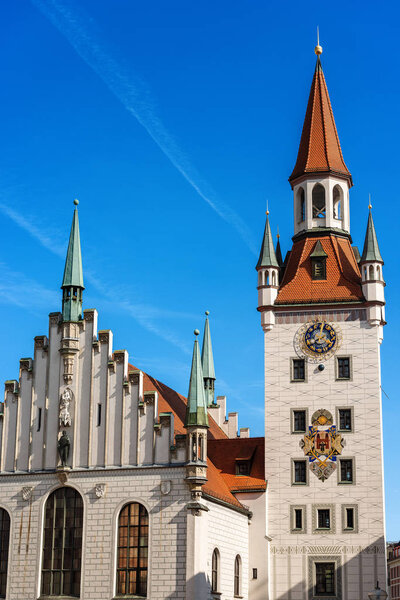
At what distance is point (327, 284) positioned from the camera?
172ft

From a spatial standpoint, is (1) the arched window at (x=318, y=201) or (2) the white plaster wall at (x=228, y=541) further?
(1) the arched window at (x=318, y=201)

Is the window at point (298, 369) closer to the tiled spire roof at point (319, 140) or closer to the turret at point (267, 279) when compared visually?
the turret at point (267, 279)

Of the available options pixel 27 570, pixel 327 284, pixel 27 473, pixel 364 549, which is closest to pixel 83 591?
pixel 27 570

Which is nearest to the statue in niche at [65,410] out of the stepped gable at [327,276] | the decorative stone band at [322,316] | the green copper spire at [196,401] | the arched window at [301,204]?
the green copper spire at [196,401]

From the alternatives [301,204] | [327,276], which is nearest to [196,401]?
[327,276]

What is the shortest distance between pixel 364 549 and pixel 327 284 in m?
14.3

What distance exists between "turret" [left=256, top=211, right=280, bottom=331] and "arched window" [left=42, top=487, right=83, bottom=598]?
1493 centimetres

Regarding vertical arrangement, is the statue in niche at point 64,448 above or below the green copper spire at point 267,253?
below

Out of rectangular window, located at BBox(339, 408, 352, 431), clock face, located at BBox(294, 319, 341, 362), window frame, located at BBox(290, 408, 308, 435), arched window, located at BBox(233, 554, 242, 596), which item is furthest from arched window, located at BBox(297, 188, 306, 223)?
arched window, located at BBox(233, 554, 242, 596)

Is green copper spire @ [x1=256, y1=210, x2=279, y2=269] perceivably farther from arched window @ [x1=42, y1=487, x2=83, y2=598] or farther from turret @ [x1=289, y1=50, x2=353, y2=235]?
arched window @ [x1=42, y1=487, x2=83, y2=598]

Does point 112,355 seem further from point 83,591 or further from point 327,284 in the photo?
point 327,284

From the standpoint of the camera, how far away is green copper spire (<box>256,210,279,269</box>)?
53481 millimetres

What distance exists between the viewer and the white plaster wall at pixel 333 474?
4809 centimetres

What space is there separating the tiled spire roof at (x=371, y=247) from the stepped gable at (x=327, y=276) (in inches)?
56.0
